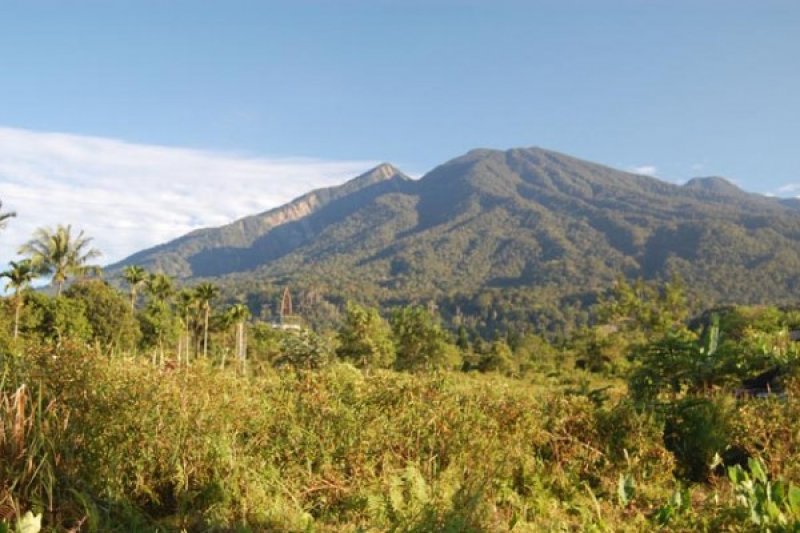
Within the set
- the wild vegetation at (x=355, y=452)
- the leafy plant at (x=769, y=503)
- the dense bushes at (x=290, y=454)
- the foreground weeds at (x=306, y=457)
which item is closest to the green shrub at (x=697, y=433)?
the wild vegetation at (x=355, y=452)

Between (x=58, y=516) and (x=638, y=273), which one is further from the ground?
(x=638, y=273)

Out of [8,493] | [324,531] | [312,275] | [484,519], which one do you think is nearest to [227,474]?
[324,531]

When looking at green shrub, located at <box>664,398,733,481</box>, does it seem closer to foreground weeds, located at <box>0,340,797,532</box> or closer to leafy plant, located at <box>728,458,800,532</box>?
foreground weeds, located at <box>0,340,797,532</box>

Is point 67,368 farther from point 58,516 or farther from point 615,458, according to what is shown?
point 615,458

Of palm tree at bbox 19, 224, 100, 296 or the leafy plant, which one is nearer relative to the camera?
the leafy plant

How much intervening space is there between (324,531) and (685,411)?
3789mm

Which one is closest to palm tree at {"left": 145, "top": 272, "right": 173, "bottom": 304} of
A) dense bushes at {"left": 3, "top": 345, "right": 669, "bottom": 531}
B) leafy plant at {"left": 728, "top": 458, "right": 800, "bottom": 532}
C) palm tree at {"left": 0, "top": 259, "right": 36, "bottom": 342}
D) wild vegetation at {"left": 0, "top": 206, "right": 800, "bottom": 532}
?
palm tree at {"left": 0, "top": 259, "right": 36, "bottom": 342}

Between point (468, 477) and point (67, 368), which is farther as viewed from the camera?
point (468, 477)

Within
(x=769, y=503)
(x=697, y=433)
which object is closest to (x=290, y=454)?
(x=769, y=503)

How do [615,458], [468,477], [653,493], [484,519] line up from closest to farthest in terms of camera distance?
[484,519]
[468,477]
[653,493]
[615,458]

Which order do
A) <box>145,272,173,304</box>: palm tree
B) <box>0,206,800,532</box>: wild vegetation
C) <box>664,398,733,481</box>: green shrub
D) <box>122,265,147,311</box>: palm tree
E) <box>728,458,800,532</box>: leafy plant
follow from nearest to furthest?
<box>728,458,800,532</box>: leafy plant → <box>0,206,800,532</box>: wild vegetation → <box>664,398,733,481</box>: green shrub → <box>122,265,147,311</box>: palm tree → <box>145,272,173,304</box>: palm tree

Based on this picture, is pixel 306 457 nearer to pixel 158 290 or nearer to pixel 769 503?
pixel 769 503

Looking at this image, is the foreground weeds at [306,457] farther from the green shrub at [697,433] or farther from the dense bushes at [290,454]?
the green shrub at [697,433]

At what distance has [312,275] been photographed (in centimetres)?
19225
